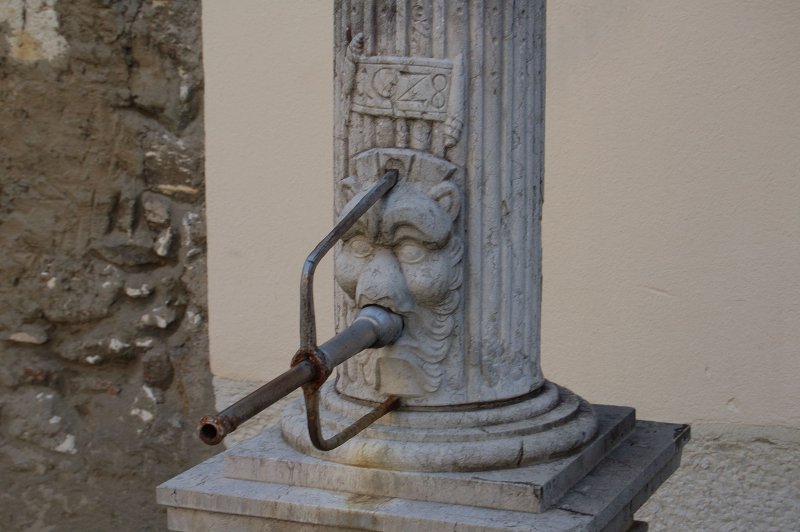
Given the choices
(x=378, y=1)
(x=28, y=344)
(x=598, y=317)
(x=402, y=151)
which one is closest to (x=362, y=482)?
(x=402, y=151)

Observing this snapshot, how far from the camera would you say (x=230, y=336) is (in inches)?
149

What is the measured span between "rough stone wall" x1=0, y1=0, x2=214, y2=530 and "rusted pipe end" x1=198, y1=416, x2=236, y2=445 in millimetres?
2071

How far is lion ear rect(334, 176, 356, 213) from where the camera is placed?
2.17 m

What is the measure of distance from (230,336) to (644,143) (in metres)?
1.31

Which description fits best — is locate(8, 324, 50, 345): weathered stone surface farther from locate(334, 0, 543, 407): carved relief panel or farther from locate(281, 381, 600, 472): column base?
locate(334, 0, 543, 407): carved relief panel

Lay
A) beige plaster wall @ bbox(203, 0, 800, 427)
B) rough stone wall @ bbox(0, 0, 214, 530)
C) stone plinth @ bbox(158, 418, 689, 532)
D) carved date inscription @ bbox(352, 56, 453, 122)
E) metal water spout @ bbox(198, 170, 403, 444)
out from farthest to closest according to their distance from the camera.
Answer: rough stone wall @ bbox(0, 0, 214, 530), beige plaster wall @ bbox(203, 0, 800, 427), carved date inscription @ bbox(352, 56, 453, 122), stone plinth @ bbox(158, 418, 689, 532), metal water spout @ bbox(198, 170, 403, 444)

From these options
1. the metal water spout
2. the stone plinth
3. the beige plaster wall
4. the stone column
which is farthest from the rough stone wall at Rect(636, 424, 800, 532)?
the metal water spout

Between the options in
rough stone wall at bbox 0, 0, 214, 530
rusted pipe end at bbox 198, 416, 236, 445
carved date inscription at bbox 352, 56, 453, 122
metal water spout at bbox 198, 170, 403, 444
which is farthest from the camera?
rough stone wall at bbox 0, 0, 214, 530

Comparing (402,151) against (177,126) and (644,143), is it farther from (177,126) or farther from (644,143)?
(177,126)

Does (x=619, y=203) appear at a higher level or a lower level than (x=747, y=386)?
higher

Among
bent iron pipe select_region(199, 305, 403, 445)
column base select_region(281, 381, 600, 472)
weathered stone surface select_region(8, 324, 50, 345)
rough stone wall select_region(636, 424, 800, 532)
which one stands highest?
bent iron pipe select_region(199, 305, 403, 445)

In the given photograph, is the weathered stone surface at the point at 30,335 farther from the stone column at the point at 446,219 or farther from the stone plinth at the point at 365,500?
the stone column at the point at 446,219

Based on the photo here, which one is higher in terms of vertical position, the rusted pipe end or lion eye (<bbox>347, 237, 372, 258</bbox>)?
lion eye (<bbox>347, 237, 372, 258</bbox>)

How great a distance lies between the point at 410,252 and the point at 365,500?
390 millimetres
